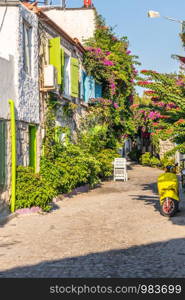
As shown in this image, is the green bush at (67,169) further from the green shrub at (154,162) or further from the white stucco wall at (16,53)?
the green shrub at (154,162)

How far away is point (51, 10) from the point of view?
80.3 feet

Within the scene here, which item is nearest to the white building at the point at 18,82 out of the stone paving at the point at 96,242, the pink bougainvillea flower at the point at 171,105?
the stone paving at the point at 96,242

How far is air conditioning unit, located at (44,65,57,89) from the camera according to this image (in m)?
15.0

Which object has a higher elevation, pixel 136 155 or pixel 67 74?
pixel 67 74

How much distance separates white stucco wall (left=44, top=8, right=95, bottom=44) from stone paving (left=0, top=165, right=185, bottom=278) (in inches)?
486

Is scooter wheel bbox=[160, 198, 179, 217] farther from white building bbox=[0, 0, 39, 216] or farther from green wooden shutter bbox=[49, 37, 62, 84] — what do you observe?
green wooden shutter bbox=[49, 37, 62, 84]

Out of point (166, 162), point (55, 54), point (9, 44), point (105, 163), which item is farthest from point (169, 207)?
point (166, 162)

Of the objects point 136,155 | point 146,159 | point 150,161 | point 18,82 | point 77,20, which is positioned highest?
point 77,20

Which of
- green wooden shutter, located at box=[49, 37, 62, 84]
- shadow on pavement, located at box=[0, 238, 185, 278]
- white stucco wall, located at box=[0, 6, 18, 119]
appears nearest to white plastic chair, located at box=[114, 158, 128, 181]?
green wooden shutter, located at box=[49, 37, 62, 84]

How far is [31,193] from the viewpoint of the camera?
39.3ft

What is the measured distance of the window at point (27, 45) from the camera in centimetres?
1383

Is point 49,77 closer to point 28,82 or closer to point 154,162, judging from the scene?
point 28,82

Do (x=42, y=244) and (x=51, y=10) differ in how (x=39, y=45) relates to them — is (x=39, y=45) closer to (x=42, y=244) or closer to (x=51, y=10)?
(x=42, y=244)

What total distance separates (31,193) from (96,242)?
384 centimetres
